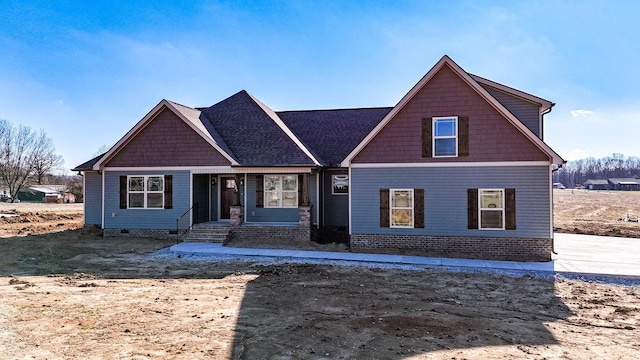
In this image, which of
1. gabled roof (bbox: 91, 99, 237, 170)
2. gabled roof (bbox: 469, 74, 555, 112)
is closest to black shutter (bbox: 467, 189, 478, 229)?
gabled roof (bbox: 469, 74, 555, 112)

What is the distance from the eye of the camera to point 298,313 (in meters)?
7.75

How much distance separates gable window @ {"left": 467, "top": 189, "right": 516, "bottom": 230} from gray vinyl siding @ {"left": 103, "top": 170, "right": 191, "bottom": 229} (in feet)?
38.4

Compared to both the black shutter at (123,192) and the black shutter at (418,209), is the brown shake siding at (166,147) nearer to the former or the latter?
the black shutter at (123,192)

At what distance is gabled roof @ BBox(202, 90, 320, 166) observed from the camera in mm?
17156

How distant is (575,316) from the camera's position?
785 centimetres

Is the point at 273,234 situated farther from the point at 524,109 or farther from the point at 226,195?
the point at 524,109

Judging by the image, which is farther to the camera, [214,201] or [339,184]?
[214,201]

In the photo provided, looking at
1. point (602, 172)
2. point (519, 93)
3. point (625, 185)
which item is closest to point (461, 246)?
point (519, 93)

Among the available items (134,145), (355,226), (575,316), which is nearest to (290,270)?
(355,226)

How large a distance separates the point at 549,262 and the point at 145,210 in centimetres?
1629

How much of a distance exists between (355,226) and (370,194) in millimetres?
1359

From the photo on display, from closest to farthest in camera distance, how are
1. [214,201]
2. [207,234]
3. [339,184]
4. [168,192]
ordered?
[207,234]
[168,192]
[339,184]
[214,201]

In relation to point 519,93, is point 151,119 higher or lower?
lower

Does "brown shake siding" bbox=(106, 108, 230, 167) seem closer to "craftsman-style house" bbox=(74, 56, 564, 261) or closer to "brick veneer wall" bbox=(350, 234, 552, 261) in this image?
"craftsman-style house" bbox=(74, 56, 564, 261)
